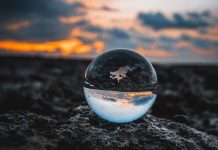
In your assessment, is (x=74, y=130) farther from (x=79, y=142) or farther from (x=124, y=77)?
(x=124, y=77)

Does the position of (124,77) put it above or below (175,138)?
above

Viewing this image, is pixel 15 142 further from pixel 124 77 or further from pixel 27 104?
pixel 27 104

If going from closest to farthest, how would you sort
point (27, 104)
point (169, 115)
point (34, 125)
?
point (34, 125), point (169, 115), point (27, 104)

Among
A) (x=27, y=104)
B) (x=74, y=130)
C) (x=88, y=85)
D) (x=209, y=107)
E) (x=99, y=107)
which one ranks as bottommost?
(x=209, y=107)

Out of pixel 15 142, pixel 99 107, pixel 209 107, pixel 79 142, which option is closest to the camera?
pixel 15 142

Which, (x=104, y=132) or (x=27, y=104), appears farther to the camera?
(x=27, y=104)

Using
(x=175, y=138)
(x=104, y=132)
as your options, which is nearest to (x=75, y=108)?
(x=104, y=132)

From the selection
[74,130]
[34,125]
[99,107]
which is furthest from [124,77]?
[34,125]
